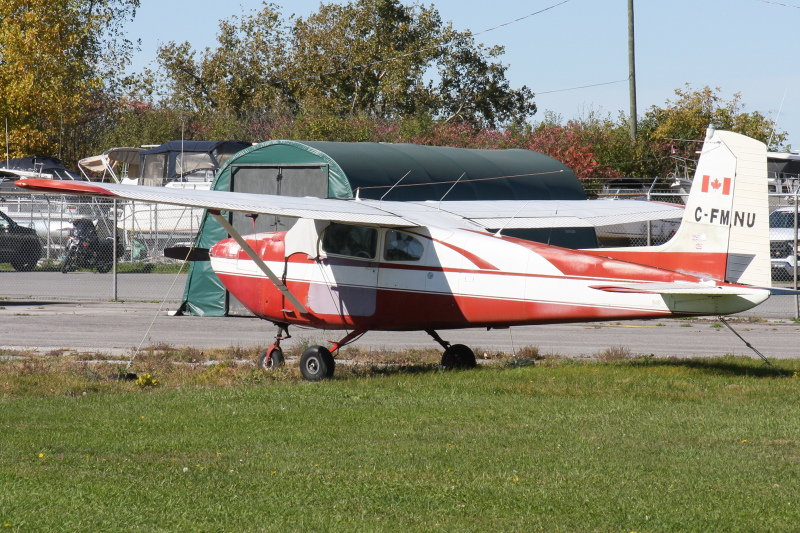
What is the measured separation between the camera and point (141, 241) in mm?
31328

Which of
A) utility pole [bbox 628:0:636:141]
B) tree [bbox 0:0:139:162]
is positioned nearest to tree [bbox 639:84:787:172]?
utility pole [bbox 628:0:636:141]

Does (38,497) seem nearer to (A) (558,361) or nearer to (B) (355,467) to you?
(B) (355,467)

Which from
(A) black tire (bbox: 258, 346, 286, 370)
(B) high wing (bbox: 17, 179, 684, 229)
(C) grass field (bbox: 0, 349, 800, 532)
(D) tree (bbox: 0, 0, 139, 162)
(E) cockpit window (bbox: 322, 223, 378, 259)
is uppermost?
(D) tree (bbox: 0, 0, 139, 162)

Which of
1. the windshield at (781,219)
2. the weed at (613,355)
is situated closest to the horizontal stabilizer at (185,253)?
the weed at (613,355)

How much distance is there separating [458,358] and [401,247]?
5.75 ft

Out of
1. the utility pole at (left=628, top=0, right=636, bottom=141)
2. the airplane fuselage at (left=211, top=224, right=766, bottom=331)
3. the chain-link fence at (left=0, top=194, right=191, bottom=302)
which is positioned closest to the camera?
the airplane fuselage at (left=211, top=224, right=766, bottom=331)

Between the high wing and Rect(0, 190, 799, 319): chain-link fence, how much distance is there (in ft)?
35.8

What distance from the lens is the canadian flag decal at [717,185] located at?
31.3 feet

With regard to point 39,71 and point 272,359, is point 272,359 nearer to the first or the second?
point 272,359

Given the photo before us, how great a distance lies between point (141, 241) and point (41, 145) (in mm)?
13622

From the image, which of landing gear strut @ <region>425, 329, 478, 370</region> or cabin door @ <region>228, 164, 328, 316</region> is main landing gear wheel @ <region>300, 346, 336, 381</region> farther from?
cabin door @ <region>228, 164, 328, 316</region>

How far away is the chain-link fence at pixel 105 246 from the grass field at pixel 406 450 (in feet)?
43.6

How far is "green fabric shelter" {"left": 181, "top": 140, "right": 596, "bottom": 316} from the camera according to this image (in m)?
17.6

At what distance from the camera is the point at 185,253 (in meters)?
13.1
